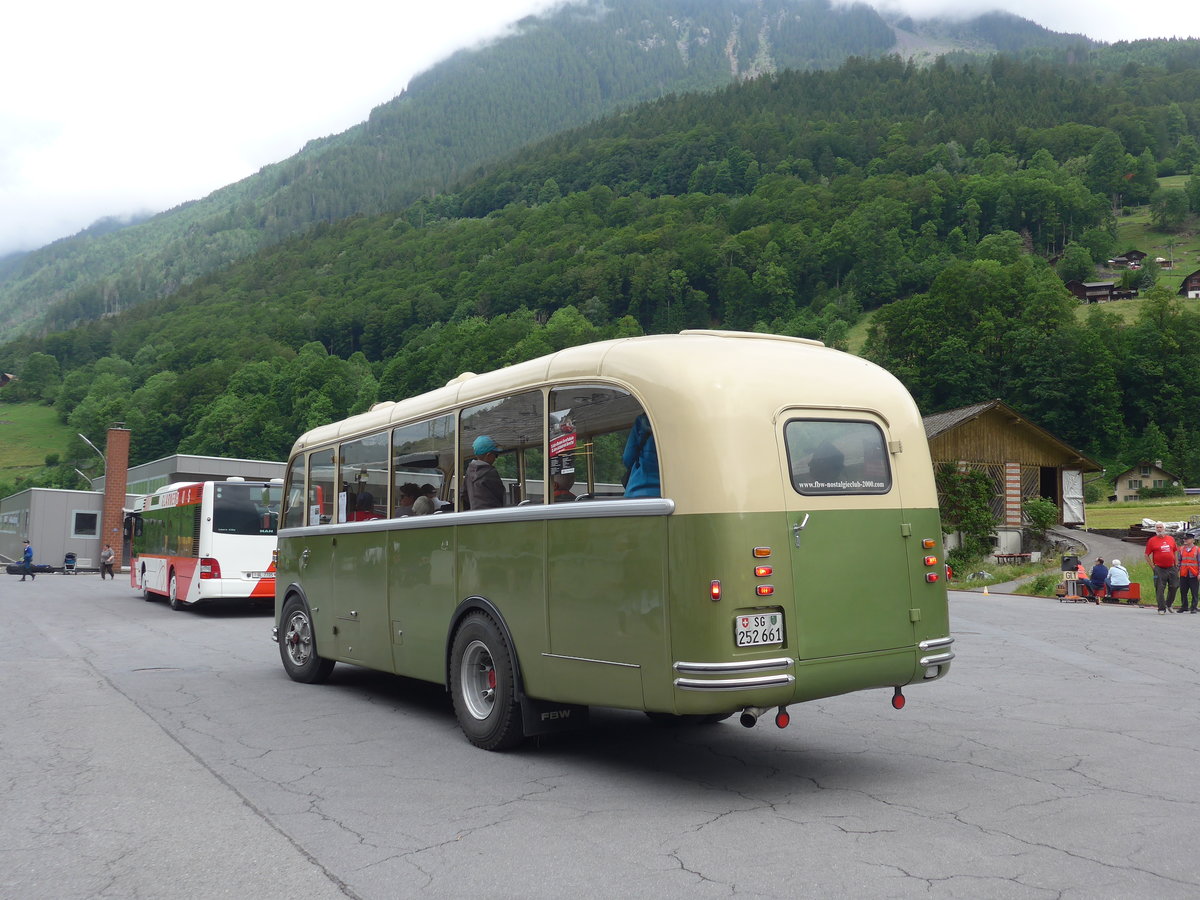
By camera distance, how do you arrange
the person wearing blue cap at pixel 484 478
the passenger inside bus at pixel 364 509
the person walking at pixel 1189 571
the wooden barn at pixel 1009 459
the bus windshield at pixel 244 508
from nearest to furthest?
1. the person wearing blue cap at pixel 484 478
2. the passenger inside bus at pixel 364 509
3. the bus windshield at pixel 244 508
4. the person walking at pixel 1189 571
5. the wooden barn at pixel 1009 459

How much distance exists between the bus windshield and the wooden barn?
2684cm

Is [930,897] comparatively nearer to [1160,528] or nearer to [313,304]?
[1160,528]

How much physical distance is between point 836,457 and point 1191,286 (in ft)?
416

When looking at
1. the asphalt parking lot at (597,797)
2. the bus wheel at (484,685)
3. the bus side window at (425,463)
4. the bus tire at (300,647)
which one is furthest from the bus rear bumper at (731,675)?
the bus tire at (300,647)

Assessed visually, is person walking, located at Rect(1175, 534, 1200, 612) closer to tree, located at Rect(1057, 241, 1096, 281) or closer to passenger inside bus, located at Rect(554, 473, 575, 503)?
passenger inside bus, located at Rect(554, 473, 575, 503)

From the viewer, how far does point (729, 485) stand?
6.17 metres

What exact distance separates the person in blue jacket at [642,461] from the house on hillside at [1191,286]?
12305 centimetres

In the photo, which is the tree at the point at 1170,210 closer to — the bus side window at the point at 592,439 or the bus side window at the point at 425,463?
the bus side window at the point at 425,463

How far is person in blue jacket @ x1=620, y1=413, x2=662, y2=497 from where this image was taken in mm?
6430

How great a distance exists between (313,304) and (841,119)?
259ft

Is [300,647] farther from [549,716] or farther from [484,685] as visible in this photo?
[549,716]

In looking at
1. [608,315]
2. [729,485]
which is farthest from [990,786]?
[608,315]

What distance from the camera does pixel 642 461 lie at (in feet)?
21.5

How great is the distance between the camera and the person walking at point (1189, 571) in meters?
21.5
